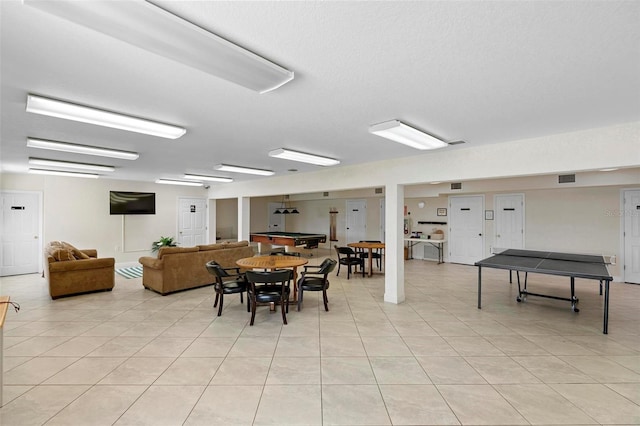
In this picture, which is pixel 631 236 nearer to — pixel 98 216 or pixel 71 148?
pixel 71 148

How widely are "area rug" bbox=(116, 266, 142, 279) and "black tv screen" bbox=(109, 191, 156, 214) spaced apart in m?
1.59

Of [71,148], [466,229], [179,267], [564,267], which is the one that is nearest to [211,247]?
[179,267]

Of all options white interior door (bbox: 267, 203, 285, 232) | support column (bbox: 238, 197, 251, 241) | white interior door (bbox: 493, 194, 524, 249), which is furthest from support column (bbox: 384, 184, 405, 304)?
white interior door (bbox: 267, 203, 285, 232)

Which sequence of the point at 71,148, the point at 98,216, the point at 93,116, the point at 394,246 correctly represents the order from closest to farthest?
the point at 93,116
the point at 71,148
the point at 394,246
the point at 98,216

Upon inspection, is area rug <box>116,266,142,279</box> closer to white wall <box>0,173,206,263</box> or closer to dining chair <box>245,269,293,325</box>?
white wall <box>0,173,206,263</box>

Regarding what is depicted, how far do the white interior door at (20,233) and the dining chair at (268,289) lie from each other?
6614 mm

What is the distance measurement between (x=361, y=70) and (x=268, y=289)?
11.2 feet

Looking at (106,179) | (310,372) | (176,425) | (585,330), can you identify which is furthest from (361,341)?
(106,179)

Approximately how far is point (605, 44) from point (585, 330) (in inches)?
149

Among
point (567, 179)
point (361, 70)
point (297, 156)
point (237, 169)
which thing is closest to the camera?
point (361, 70)

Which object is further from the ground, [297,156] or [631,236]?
[297,156]

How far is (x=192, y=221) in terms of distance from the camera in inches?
387

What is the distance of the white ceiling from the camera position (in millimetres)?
1438

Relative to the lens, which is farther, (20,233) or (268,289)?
(20,233)
